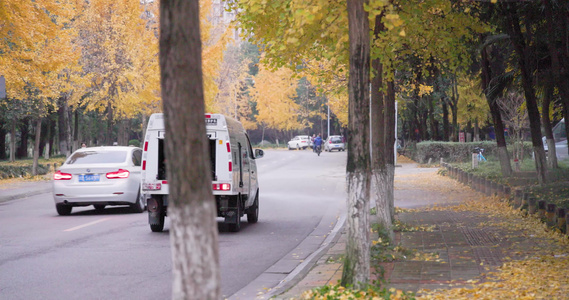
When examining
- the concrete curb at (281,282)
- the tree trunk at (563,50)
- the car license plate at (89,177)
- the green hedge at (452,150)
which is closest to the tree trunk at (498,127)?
the tree trunk at (563,50)

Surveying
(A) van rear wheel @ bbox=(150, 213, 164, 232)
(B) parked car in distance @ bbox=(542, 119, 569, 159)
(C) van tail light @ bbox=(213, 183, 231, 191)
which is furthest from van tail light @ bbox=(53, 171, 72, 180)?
(B) parked car in distance @ bbox=(542, 119, 569, 159)

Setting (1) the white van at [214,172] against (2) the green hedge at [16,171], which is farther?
(2) the green hedge at [16,171]

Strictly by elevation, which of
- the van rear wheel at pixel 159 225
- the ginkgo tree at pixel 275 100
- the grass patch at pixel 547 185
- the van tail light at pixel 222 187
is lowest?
the van rear wheel at pixel 159 225

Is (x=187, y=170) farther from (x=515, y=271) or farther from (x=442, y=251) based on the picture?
(x=442, y=251)

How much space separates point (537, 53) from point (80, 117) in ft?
133

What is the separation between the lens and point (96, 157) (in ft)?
56.6

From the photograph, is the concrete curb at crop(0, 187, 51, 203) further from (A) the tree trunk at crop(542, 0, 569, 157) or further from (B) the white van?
(A) the tree trunk at crop(542, 0, 569, 157)

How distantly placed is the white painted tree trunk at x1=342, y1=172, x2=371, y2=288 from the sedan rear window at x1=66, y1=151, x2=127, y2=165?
10.7 m

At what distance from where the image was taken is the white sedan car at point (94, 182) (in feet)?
54.4

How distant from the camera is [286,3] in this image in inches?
376

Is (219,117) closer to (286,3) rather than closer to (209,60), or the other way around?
(286,3)

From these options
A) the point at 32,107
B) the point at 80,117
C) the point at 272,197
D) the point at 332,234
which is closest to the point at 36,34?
the point at 272,197

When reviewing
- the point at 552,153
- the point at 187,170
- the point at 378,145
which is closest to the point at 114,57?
the point at 552,153

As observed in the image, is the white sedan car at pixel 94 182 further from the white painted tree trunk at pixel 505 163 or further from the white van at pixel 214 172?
the white painted tree trunk at pixel 505 163
